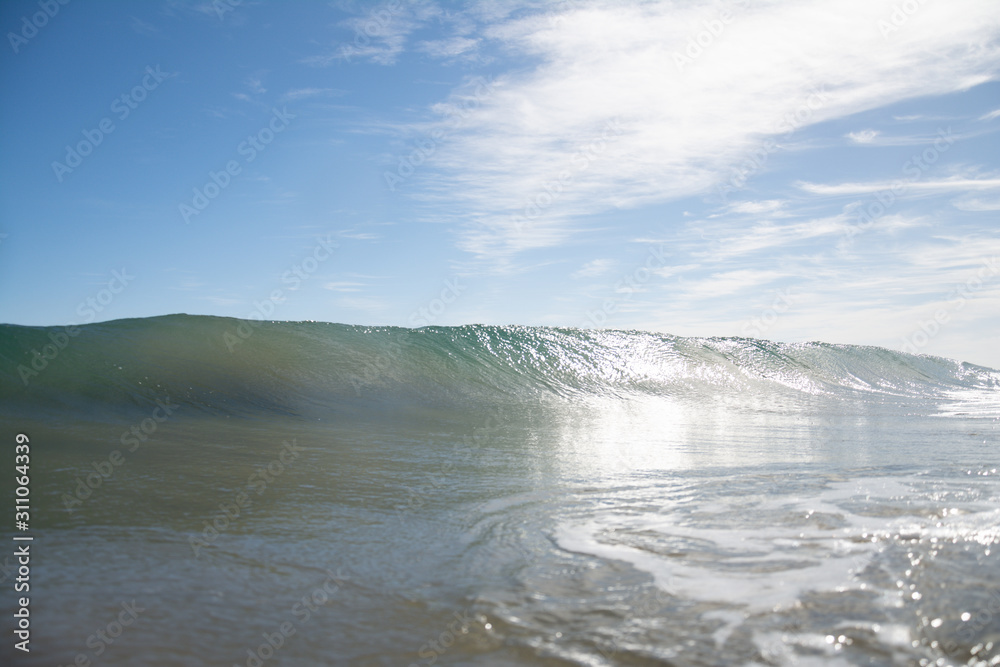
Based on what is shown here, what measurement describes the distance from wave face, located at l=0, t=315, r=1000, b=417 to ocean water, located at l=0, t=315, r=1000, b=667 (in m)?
0.13

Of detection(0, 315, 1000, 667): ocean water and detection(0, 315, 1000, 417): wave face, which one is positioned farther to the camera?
detection(0, 315, 1000, 417): wave face

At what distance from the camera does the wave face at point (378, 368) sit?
29.9 feet

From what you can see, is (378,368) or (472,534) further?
(378,368)

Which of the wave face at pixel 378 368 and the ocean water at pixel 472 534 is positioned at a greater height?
the wave face at pixel 378 368

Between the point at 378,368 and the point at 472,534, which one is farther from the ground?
the point at 378,368

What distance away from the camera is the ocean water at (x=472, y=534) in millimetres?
2193

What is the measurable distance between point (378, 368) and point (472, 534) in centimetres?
928

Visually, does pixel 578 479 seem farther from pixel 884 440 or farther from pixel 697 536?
pixel 884 440

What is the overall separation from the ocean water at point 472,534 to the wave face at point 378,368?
0.43ft

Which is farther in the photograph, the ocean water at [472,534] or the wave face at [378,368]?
the wave face at [378,368]

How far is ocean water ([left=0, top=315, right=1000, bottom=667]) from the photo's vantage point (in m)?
2.19

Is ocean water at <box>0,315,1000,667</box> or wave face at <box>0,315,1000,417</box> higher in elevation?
wave face at <box>0,315,1000,417</box>

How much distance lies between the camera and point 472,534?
3.50 m

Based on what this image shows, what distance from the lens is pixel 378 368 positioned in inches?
492
